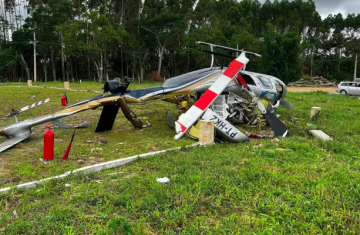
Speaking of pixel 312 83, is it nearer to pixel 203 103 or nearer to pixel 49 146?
pixel 203 103

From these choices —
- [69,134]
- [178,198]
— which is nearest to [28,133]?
[69,134]

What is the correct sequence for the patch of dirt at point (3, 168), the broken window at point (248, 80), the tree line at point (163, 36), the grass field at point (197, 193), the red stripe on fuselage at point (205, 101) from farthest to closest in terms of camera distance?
the tree line at point (163, 36) → the broken window at point (248, 80) → the red stripe on fuselage at point (205, 101) → the patch of dirt at point (3, 168) → the grass field at point (197, 193)

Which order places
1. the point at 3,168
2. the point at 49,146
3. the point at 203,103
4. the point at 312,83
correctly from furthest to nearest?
1. the point at 312,83
2. the point at 203,103
3. the point at 49,146
4. the point at 3,168

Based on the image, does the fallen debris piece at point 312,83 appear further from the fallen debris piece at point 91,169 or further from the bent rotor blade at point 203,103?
the fallen debris piece at point 91,169

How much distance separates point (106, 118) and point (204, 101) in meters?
3.42

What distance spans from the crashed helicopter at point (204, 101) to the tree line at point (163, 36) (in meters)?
25.6

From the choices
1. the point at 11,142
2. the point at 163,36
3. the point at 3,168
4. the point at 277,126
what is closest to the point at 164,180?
the point at 3,168

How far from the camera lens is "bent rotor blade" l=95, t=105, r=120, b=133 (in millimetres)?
8344

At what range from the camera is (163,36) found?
41906 mm

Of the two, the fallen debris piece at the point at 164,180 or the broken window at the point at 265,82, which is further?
the broken window at the point at 265,82

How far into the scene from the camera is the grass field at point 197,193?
3.20 meters

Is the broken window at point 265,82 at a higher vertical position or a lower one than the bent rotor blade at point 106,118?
higher

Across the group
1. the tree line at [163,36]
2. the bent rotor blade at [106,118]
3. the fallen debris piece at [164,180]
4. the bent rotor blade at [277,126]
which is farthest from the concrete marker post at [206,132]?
the tree line at [163,36]

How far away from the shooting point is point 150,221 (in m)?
3.31
